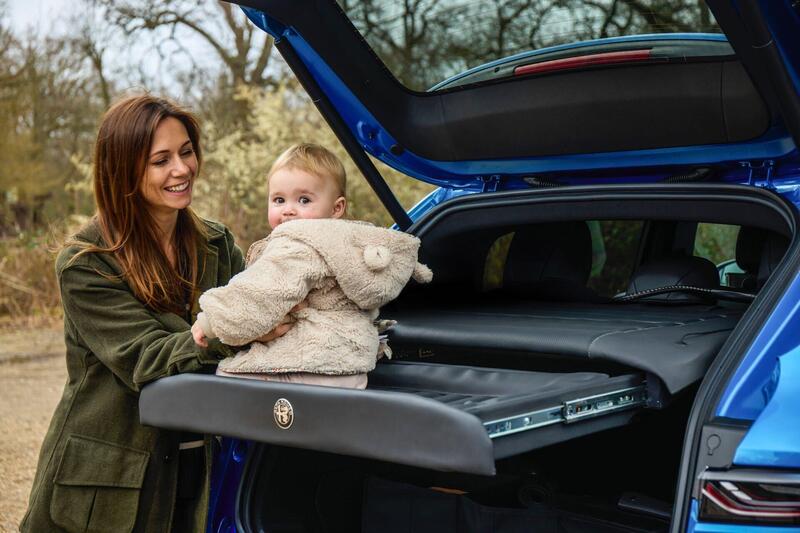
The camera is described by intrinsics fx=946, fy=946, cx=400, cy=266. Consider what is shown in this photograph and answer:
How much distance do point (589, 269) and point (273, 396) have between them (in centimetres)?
176

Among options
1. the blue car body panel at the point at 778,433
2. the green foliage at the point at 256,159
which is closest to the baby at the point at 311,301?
the blue car body panel at the point at 778,433

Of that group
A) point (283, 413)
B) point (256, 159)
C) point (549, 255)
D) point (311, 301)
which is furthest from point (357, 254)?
point (256, 159)

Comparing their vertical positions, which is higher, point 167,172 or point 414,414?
point 167,172

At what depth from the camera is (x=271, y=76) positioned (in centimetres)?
1187

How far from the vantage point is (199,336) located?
81.5 inches

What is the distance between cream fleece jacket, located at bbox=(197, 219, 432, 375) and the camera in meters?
1.97

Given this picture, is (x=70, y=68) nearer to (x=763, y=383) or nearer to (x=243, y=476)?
(x=243, y=476)

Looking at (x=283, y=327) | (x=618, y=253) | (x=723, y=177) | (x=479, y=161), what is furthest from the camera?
(x=618, y=253)

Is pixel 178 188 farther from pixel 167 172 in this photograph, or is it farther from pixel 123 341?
pixel 123 341

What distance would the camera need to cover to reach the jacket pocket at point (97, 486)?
2.38 metres

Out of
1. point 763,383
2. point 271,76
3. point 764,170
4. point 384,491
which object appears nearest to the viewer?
point 763,383

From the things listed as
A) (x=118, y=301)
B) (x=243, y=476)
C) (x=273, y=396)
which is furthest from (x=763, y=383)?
(x=118, y=301)

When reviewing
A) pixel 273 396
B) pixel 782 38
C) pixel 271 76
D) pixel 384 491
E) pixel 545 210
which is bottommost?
pixel 384 491

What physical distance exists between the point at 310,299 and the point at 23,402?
5.41m
